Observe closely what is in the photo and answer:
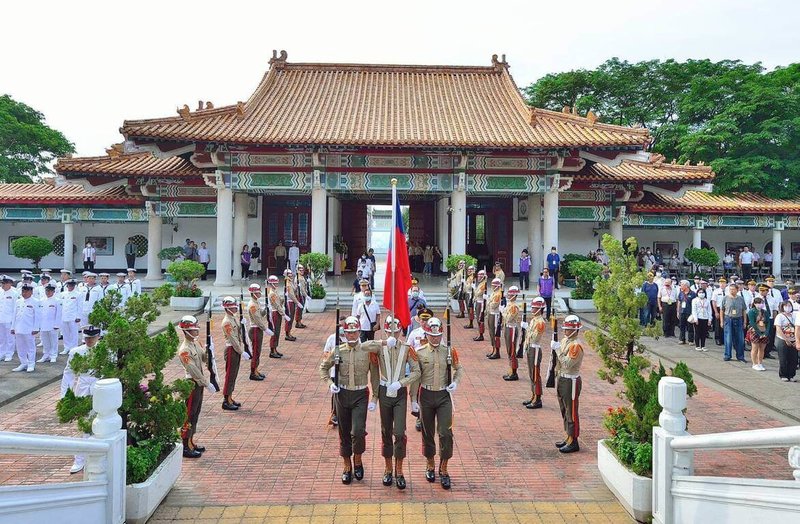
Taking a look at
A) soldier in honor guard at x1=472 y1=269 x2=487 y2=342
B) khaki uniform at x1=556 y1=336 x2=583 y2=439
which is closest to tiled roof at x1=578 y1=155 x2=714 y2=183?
soldier in honor guard at x1=472 y1=269 x2=487 y2=342

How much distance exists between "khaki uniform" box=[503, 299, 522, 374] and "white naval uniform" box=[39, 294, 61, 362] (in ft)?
29.5

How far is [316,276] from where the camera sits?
1817cm

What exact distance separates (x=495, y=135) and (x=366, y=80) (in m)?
7.89

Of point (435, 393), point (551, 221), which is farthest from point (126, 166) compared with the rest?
point (435, 393)

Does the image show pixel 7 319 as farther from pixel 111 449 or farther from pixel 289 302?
pixel 111 449

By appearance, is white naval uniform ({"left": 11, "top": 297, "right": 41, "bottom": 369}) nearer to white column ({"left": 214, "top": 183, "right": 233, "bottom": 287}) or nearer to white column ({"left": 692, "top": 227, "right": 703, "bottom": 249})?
white column ({"left": 214, "top": 183, "right": 233, "bottom": 287})

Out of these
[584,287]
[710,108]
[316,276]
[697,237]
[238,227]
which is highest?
[710,108]

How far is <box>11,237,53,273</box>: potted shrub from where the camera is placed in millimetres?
22172

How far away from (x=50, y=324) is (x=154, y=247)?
11.2m

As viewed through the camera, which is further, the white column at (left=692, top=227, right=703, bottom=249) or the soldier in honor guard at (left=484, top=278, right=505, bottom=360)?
the white column at (left=692, top=227, right=703, bottom=249)

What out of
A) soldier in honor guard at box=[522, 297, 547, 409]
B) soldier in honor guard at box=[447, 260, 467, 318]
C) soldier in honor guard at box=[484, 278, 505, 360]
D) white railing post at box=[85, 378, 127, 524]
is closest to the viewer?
white railing post at box=[85, 378, 127, 524]

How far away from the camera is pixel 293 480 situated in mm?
6008

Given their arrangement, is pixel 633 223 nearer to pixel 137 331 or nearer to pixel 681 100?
pixel 681 100

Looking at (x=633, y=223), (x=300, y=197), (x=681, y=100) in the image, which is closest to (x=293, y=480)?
(x=300, y=197)
